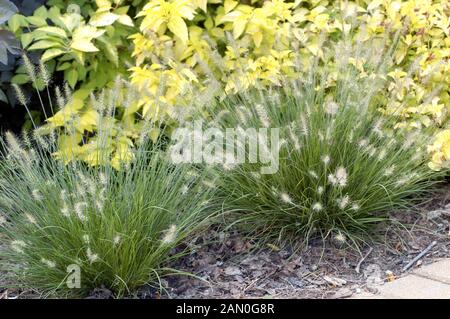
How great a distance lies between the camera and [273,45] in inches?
165

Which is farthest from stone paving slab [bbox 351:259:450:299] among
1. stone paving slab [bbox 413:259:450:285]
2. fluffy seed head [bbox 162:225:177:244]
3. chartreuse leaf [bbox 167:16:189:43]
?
chartreuse leaf [bbox 167:16:189:43]

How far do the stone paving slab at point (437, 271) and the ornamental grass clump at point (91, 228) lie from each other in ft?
3.61

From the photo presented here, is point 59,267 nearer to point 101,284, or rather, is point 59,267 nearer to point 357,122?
point 101,284

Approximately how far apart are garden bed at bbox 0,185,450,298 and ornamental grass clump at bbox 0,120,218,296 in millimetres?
114

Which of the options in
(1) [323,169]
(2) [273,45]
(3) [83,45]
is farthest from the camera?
(2) [273,45]

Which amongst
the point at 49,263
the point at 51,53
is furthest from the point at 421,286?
the point at 51,53

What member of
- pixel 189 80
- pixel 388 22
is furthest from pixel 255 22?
pixel 388 22

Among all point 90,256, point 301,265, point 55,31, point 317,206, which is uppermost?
point 55,31

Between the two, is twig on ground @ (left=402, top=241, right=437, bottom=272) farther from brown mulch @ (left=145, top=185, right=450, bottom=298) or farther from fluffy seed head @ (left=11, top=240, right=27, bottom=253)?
fluffy seed head @ (left=11, top=240, right=27, bottom=253)

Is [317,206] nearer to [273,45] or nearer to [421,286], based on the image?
[421,286]

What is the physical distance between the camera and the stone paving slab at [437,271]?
125 inches

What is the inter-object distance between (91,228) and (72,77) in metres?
1.39

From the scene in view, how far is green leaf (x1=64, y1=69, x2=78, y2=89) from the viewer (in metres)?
4.05

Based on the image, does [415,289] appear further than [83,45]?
No
